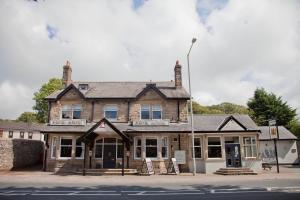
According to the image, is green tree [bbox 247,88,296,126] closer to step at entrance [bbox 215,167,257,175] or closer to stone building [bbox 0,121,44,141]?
step at entrance [bbox 215,167,257,175]

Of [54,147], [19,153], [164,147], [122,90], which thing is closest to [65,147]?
[54,147]

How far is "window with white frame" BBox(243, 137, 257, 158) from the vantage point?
2578 centimetres

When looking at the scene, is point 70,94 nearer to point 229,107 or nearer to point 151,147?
point 151,147

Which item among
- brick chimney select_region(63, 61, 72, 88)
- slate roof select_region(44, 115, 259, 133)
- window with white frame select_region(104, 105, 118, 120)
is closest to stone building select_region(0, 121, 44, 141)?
brick chimney select_region(63, 61, 72, 88)

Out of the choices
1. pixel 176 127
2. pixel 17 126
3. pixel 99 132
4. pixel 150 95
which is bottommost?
pixel 99 132

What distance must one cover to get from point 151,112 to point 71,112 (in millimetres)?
8327

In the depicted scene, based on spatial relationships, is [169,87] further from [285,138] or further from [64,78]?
[285,138]

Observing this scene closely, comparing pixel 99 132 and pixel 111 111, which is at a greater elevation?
pixel 111 111

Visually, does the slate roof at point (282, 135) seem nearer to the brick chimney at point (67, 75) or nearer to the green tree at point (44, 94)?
the brick chimney at point (67, 75)

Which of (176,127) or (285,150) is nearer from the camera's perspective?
(176,127)

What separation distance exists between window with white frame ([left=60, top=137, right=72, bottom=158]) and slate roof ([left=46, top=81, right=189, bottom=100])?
4.77m

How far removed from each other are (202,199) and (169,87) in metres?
19.9

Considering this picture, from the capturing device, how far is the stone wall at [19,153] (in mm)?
26522

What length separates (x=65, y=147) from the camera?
26.2 m
